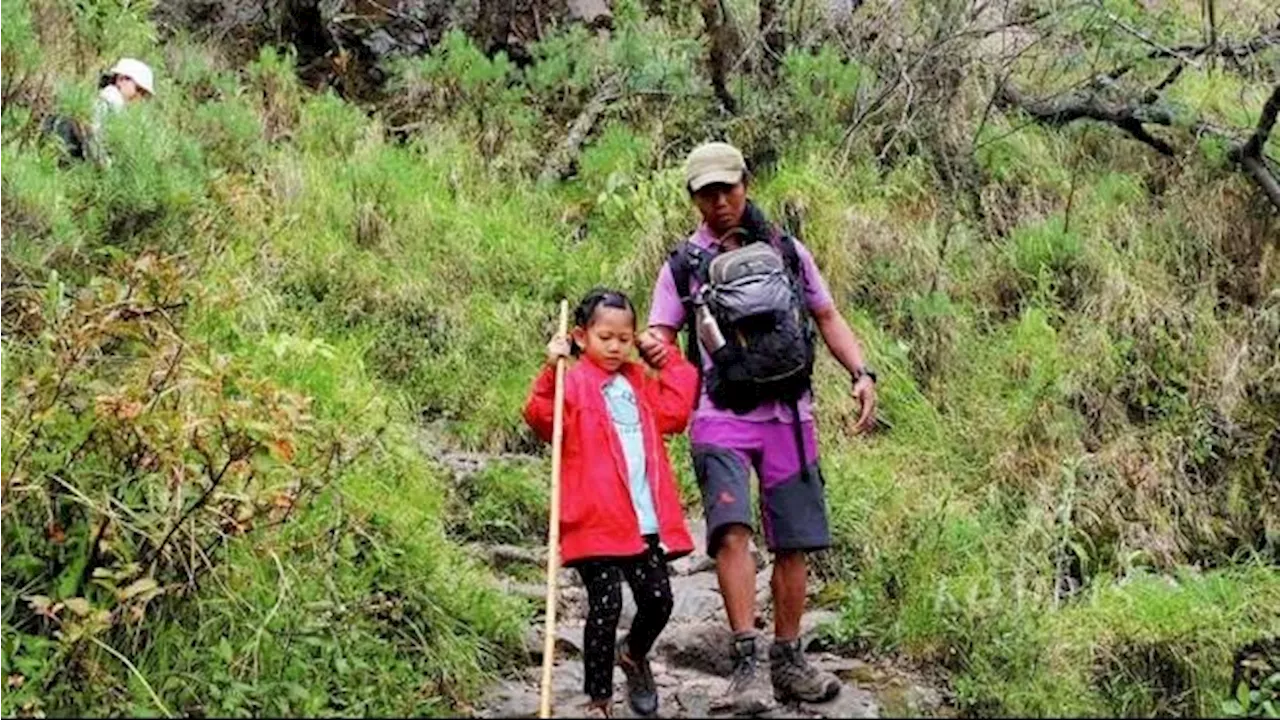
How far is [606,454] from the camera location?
4719mm

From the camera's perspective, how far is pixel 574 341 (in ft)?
16.4

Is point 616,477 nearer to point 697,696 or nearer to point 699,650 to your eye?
point 697,696

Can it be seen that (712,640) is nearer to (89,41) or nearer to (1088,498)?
(1088,498)

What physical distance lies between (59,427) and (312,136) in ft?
18.3

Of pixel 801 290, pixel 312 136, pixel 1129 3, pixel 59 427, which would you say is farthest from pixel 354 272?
pixel 1129 3

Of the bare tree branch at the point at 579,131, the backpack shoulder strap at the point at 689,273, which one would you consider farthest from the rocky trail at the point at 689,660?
the bare tree branch at the point at 579,131

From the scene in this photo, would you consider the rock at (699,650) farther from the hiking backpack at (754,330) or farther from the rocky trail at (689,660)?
the hiking backpack at (754,330)

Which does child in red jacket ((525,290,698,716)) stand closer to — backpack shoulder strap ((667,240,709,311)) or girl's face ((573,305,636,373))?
girl's face ((573,305,636,373))

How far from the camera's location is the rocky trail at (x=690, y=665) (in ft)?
16.5

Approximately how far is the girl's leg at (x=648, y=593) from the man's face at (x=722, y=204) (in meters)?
1.13

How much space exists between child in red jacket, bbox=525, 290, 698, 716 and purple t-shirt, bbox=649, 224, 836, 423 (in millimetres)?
81

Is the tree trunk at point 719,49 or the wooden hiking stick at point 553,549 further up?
the tree trunk at point 719,49

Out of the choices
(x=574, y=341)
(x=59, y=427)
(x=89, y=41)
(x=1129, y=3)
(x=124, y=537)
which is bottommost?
(x=124, y=537)

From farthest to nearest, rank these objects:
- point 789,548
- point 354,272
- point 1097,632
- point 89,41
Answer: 1. point 89,41
2. point 354,272
3. point 1097,632
4. point 789,548
